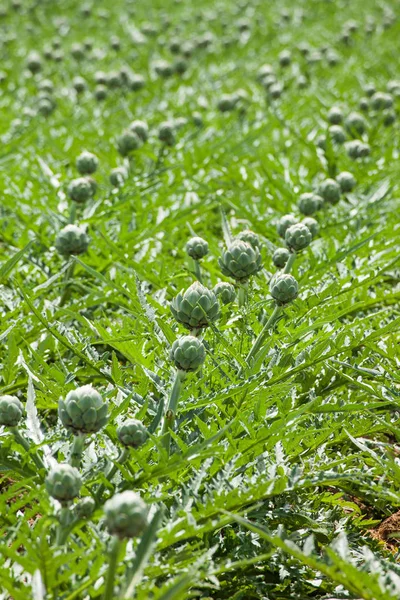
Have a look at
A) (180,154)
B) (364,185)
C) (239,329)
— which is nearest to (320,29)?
(180,154)

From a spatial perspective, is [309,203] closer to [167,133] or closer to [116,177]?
[116,177]

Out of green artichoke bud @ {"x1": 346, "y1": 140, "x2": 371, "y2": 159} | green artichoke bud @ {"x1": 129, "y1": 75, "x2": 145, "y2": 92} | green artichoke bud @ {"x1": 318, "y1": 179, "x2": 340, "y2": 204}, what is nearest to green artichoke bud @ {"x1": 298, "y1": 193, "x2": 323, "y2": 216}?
green artichoke bud @ {"x1": 318, "y1": 179, "x2": 340, "y2": 204}

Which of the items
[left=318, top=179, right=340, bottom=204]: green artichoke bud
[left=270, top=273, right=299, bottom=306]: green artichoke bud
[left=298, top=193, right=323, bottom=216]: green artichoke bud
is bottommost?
[left=318, top=179, right=340, bottom=204]: green artichoke bud

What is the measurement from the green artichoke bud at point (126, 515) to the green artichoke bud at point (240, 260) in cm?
53

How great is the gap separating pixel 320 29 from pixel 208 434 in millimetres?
5481

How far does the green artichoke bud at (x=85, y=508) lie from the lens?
879 mm

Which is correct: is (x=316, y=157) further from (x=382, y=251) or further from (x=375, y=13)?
(x=375, y=13)

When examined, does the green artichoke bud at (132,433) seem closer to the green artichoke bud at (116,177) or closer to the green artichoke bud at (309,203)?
the green artichoke bud at (309,203)

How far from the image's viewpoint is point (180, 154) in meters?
2.72

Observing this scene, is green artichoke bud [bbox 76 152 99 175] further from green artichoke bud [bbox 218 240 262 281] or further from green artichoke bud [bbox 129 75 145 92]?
green artichoke bud [bbox 129 75 145 92]

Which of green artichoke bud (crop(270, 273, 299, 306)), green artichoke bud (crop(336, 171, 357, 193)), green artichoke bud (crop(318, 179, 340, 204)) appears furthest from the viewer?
green artichoke bud (crop(336, 171, 357, 193))

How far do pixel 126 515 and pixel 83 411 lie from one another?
0.18 metres

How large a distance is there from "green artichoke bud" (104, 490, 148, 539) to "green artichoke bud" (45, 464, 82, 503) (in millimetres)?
98

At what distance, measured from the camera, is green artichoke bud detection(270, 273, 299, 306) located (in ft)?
3.59
